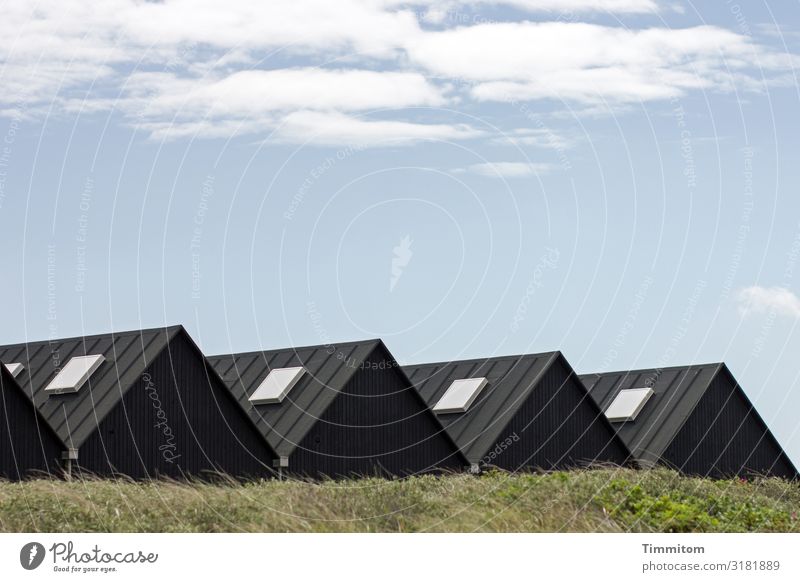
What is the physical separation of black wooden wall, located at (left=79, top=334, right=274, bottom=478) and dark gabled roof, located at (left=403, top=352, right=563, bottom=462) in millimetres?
7419

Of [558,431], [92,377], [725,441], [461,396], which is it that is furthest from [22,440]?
[725,441]

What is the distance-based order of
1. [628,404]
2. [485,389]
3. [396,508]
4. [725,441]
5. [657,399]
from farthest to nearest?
1. [657,399]
2. [628,404]
3. [725,441]
4. [485,389]
5. [396,508]

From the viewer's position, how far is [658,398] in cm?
4334


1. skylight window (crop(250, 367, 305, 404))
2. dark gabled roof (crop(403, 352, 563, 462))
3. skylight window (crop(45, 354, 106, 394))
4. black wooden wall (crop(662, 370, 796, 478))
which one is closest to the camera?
skylight window (crop(45, 354, 106, 394))

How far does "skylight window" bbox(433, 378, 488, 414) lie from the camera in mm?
39156

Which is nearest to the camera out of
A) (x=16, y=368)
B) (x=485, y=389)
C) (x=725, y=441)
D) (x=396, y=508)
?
(x=396, y=508)

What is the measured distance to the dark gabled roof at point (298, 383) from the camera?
114 feet

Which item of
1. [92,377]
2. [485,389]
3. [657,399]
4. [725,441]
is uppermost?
[92,377]

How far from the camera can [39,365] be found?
114 ft

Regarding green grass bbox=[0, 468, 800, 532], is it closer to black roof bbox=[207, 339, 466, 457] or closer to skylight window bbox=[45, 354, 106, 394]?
skylight window bbox=[45, 354, 106, 394]

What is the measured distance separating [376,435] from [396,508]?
18.5 metres

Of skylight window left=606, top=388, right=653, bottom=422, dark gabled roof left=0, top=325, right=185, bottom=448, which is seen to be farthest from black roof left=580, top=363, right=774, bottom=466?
dark gabled roof left=0, top=325, right=185, bottom=448

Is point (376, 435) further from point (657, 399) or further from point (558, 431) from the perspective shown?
point (657, 399)
